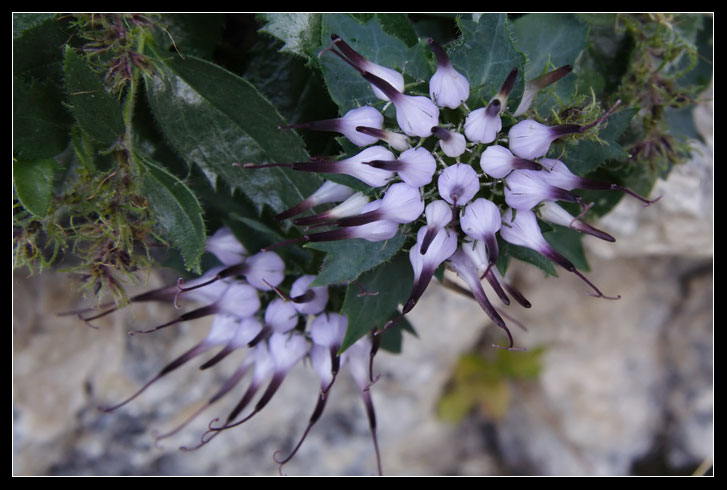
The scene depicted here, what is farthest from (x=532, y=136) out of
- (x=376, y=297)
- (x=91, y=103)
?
(x=91, y=103)

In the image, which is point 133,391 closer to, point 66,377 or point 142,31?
point 66,377

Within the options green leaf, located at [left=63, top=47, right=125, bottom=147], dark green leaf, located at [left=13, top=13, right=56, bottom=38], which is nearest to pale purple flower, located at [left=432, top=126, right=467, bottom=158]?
green leaf, located at [left=63, top=47, right=125, bottom=147]

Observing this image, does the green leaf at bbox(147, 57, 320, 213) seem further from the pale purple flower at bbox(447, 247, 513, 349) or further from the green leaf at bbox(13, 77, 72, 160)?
the pale purple flower at bbox(447, 247, 513, 349)

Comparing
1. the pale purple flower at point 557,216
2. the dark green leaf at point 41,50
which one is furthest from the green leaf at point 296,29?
the pale purple flower at point 557,216

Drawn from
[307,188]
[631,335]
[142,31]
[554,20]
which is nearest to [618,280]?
[631,335]

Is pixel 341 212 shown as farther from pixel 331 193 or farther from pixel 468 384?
pixel 468 384

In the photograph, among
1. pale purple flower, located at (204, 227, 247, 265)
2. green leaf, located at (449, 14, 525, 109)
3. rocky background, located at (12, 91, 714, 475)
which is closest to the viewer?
green leaf, located at (449, 14, 525, 109)
